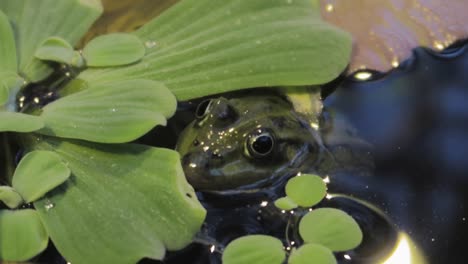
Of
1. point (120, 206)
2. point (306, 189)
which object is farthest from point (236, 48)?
point (120, 206)

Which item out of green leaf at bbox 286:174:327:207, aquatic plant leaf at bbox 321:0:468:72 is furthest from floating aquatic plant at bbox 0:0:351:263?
green leaf at bbox 286:174:327:207

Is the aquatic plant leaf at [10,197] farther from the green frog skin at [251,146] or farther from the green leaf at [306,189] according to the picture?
the green leaf at [306,189]

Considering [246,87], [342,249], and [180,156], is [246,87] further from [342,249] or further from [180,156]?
[342,249]

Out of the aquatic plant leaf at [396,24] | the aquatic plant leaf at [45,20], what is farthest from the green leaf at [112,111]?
the aquatic plant leaf at [396,24]

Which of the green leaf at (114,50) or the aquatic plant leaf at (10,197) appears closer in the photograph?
the aquatic plant leaf at (10,197)

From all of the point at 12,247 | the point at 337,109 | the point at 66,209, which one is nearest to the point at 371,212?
the point at 337,109

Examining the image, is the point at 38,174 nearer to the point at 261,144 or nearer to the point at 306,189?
the point at 261,144
